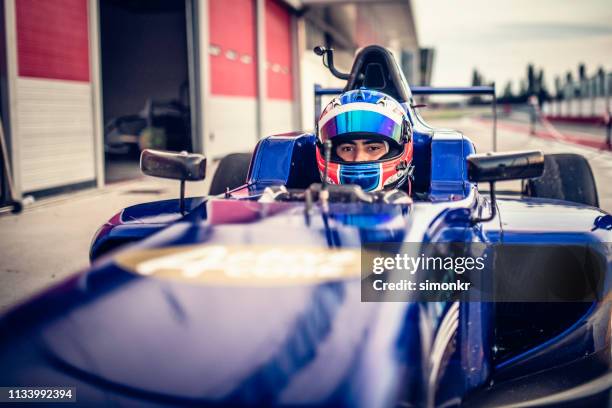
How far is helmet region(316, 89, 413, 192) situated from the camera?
336cm

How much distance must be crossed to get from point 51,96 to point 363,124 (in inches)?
255

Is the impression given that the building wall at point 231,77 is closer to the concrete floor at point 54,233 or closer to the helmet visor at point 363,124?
the concrete floor at point 54,233

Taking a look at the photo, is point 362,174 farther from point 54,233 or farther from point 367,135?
point 54,233

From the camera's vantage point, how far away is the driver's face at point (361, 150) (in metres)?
3.39

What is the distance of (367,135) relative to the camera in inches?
133

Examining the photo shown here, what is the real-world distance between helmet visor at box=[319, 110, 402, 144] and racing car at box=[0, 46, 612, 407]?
0.74m

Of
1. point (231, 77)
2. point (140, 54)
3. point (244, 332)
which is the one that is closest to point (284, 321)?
point (244, 332)

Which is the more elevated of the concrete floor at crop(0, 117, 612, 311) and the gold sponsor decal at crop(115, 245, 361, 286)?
the gold sponsor decal at crop(115, 245, 361, 286)

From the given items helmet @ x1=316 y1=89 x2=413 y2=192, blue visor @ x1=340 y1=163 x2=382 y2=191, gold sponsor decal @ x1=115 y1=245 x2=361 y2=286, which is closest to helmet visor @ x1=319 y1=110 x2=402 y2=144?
helmet @ x1=316 y1=89 x2=413 y2=192

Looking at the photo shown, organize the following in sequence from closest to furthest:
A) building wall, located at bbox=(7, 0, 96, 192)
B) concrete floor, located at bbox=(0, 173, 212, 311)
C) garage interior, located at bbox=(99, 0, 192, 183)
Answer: concrete floor, located at bbox=(0, 173, 212, 311) < building wall, located at bbox=(7, 0, 96, 192) < garage interior, located at bbox=(99, 0, 192, 183)

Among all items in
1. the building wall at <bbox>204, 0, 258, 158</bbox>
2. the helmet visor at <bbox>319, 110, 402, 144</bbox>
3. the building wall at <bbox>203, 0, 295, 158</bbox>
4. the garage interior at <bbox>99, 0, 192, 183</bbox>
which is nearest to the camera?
the helmet visor at <bbox>319, 110, 402, 144</bbox>

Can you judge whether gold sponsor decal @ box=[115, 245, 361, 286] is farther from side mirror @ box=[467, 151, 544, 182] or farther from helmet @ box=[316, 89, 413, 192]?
helmet @ box=[316, 89, 413, 192]

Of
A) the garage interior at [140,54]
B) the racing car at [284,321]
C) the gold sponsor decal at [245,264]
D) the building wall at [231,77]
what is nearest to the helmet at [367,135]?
the racing car at [284,321]

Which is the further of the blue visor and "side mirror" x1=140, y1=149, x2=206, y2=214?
the blue visor
